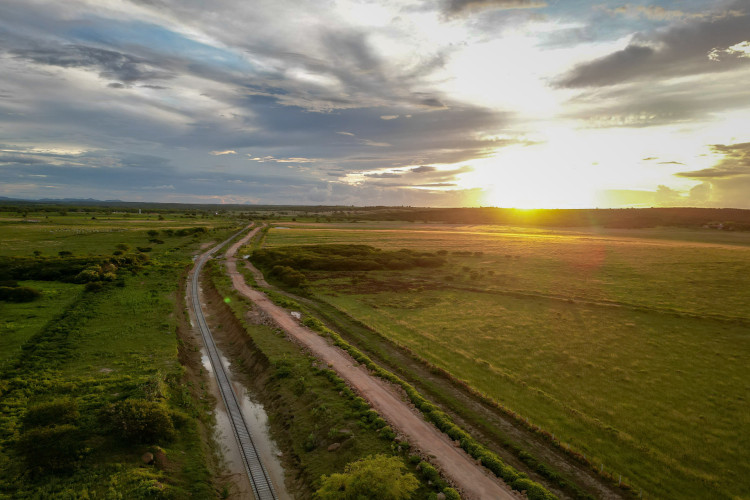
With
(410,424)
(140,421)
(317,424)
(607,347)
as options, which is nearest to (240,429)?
(317,424)

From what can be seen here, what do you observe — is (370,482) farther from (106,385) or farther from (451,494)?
(106,385)

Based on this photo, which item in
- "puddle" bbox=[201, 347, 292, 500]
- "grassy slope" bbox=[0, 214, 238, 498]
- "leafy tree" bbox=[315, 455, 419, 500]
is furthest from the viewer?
"puddle" bbox=[201, 347, 292, 500]

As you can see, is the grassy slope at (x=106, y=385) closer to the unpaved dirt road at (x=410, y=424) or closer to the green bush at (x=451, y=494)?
the unpaved dirt road at (x=410, y=424)

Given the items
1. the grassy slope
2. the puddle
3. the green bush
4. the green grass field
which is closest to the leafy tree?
the green bush

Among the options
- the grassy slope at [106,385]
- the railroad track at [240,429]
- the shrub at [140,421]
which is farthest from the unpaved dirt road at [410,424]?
the shrub at [140,421]

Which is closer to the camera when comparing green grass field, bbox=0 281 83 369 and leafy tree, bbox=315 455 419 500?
leafy tree, bbox=315 455 419 500

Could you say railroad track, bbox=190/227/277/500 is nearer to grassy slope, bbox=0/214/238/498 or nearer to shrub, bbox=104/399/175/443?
grassy slope, bbox=0/214/238/498
